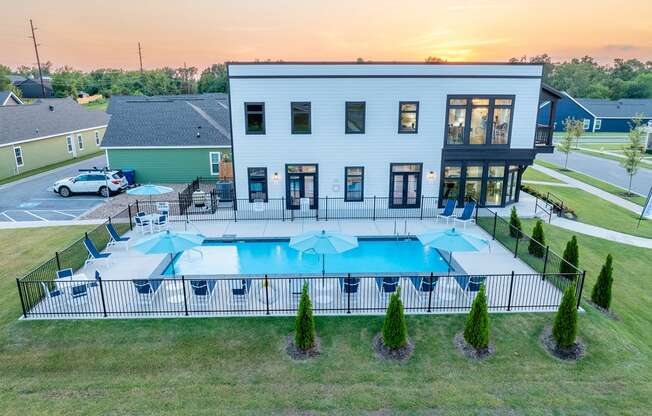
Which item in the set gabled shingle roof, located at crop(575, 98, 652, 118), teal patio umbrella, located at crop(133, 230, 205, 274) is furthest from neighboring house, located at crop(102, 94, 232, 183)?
gabled shingle roof, located at crop(575, 98, 652, 118)

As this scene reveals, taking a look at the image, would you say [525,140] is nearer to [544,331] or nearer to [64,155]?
[544,331]

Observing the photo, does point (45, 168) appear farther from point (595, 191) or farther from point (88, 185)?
point (595, 191)

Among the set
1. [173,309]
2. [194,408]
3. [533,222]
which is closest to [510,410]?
[194,408]

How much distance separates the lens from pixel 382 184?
20266 millimetres

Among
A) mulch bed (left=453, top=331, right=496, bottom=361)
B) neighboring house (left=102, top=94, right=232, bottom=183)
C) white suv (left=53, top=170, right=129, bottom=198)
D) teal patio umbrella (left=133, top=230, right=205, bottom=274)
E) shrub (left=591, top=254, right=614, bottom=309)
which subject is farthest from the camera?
neighboring house (left=102, top=94, right=232, bottom=183)

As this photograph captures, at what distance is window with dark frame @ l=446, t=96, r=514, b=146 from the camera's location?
19516mm

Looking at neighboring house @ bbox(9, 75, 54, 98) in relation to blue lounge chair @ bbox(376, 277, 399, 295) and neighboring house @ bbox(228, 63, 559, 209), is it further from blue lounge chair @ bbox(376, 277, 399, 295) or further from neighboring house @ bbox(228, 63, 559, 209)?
blue lounge chair @ bbox(376, 277, 399, 295)

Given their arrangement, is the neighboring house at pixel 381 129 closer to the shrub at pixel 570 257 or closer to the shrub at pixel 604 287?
the shrub at pixel 570 257

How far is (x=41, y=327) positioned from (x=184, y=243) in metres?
4.01

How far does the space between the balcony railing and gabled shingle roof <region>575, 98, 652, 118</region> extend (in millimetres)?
56559

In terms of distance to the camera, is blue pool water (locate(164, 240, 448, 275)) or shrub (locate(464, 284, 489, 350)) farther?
blue pool water (locate(164, 240, 448, 275))

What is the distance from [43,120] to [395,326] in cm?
3787

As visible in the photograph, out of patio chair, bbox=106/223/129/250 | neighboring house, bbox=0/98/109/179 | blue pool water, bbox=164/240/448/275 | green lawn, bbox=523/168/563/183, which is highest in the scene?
neighboring house, bbox=0/98/109/179

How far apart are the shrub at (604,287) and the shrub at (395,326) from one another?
6.17m
